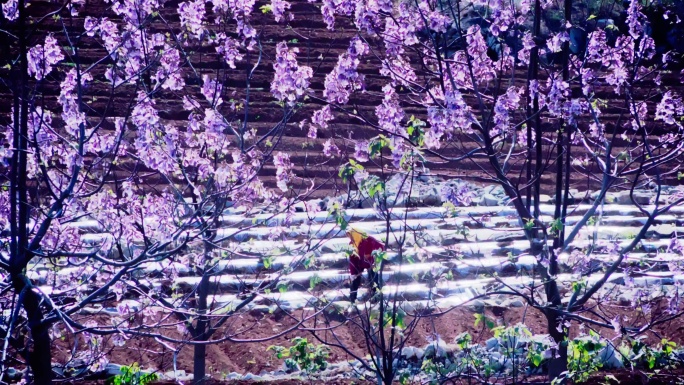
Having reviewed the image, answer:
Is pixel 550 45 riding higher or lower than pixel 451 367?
higher

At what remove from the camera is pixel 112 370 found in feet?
20.6

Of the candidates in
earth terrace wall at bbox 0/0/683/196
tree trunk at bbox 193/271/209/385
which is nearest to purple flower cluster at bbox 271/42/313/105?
tree trunk at bbox 193/271/209/385

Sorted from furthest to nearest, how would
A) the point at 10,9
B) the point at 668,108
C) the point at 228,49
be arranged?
the point at 668,108 < the point at 228,49 < the point at 10,9

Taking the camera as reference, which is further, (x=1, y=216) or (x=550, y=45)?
(x=550, y=45)

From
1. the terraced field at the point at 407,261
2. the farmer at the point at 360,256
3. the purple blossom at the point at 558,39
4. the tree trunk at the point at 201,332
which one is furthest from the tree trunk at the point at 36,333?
the purple blossom at the point at 558,39

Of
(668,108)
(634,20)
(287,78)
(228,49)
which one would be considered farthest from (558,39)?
(228,49)

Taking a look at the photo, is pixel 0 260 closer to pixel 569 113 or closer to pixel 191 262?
pixel 191 262

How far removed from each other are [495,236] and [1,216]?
4696 mm

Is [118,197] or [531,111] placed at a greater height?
[531,111]

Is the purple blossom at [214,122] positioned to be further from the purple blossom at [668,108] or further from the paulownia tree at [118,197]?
the purple blossom at [668,108]

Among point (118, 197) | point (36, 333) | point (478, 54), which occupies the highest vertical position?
point (478, 54)

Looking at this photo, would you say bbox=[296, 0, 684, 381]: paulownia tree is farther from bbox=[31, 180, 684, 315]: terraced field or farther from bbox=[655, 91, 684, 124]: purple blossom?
bbox=[31, 180, 684, 315]: terraced field

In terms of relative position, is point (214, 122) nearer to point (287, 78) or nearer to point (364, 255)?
point (287, 78)

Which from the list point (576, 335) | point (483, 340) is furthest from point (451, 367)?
point (576, 335)
